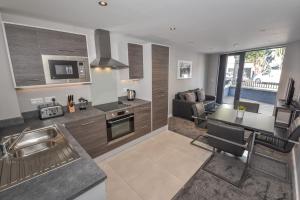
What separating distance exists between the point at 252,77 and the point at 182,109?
6062 millimetres

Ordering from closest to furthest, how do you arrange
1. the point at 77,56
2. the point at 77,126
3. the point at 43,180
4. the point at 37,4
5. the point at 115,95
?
the point at 43,180 → the point at 37,4 → the point at 77,126 → the point at 77,56 → the point at 115,95

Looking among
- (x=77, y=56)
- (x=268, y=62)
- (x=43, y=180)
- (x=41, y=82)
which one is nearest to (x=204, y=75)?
(x=268, y=62)

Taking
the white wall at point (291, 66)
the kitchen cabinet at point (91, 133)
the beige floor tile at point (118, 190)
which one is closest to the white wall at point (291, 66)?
the white wall at point (291, 66)

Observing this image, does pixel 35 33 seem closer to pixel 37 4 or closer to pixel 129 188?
pixel 37 4

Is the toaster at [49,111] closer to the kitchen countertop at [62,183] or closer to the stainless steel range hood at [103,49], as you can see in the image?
the stainless steel range hood at [103,49]

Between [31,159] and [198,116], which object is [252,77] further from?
[31,159]

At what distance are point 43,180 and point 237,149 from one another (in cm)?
233

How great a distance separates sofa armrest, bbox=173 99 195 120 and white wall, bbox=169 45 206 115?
19cm

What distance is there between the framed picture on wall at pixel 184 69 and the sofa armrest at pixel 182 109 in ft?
3.45

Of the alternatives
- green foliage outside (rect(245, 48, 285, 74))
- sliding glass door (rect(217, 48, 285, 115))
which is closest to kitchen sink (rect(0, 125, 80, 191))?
sliding glass door (rect(217, 48, 285, 115))

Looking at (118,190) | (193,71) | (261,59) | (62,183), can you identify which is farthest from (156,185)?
(261,59)

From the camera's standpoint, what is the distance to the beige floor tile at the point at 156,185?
1.89 m

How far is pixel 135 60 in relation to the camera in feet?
10.5

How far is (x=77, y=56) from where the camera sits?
2318 mm
